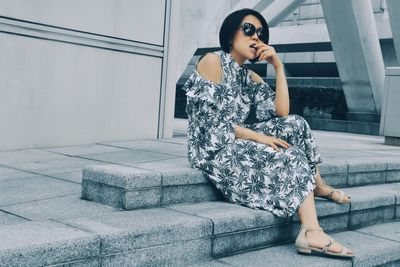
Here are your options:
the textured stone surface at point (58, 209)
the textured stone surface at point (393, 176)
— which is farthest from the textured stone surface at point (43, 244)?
the textured stone surface at point (393, 176)

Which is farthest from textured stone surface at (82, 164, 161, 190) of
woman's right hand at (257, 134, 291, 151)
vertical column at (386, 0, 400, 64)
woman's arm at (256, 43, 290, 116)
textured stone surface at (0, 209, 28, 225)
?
vertical column at (386, 0, 400, 64)

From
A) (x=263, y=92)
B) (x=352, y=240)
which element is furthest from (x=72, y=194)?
(x=352, y=240)

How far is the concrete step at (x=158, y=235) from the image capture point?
8.46 ft

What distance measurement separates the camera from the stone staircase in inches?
105

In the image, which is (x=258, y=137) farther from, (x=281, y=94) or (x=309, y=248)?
(x=309, y=248)

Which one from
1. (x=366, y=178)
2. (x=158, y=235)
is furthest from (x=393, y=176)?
(x=158, y=235)

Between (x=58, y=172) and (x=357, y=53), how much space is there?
34.2ft

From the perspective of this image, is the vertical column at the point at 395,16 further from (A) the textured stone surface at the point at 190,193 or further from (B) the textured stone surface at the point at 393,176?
(A) the textured stone surface at the point at 190,193

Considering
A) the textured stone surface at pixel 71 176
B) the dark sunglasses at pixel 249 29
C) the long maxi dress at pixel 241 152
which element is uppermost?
the dark sunglasses at pixel 249 29

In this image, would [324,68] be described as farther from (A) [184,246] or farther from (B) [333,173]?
(A) [184,246]

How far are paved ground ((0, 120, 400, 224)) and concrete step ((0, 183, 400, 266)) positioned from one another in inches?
12.6

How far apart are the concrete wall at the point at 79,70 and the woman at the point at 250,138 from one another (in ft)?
9.05

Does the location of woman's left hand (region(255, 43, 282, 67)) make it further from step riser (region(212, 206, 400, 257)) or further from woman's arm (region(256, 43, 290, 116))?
step riser (region(212, 206, 400, 257))

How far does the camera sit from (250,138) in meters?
3.85
